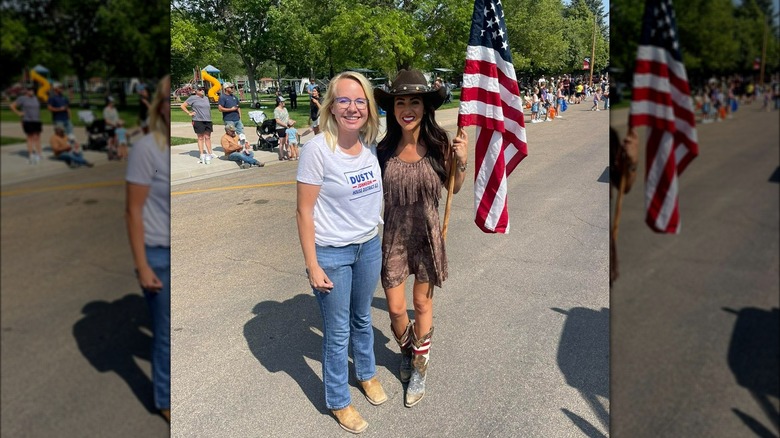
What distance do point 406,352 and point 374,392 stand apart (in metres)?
0.30

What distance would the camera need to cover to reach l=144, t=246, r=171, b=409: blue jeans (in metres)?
0.79

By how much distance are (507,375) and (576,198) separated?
517 centimetres

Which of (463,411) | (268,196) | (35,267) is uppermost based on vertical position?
(35,267)

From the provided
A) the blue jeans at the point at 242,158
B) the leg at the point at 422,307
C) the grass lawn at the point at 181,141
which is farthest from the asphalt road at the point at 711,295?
the grass lawn at the point at 181,141

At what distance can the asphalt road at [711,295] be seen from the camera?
0.76 meters

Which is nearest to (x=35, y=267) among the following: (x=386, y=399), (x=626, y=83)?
(x=626, y=83)

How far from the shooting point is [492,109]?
2.77 meters

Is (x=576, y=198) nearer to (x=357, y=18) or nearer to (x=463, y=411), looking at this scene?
(x=463, y=411)

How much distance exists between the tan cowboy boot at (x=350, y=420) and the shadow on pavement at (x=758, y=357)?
1.95 m

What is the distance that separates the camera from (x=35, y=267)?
2.16ft

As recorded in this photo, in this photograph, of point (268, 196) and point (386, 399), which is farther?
point (268, 196)

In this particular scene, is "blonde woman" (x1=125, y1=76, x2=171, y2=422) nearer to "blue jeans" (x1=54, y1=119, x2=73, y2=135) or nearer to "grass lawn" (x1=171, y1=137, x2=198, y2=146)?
"blue jeans" (x1=54, y1=119, x2=73, y2=135)

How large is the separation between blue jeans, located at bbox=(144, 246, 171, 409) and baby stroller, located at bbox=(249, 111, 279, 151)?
12.3 metres

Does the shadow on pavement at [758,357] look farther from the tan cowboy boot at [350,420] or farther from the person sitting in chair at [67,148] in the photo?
the tan cowboy boot at [350,420]
